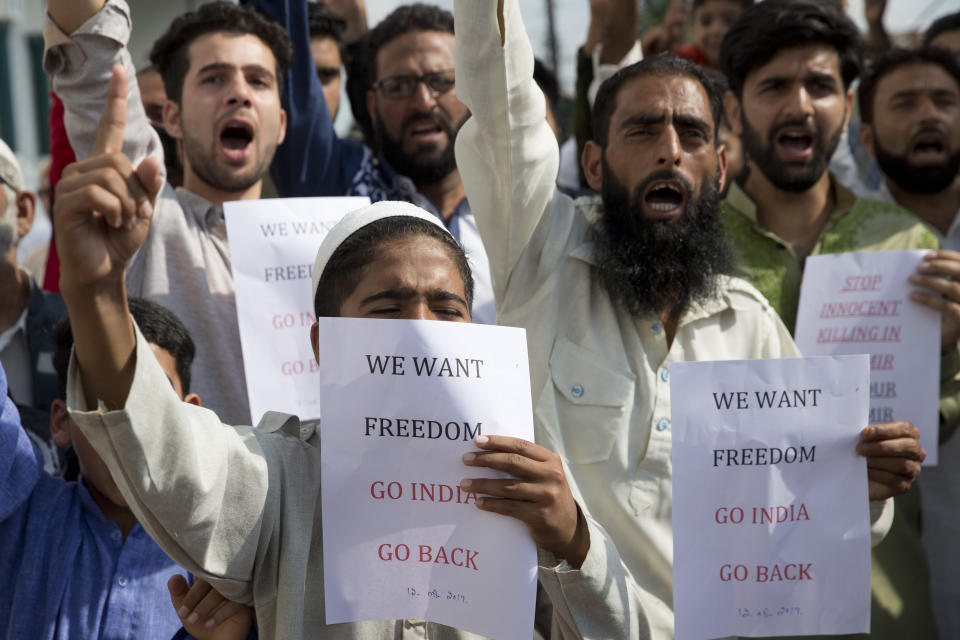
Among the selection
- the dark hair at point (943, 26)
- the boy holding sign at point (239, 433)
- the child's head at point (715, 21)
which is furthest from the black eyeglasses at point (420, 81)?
the dark hair at point (943, 26)

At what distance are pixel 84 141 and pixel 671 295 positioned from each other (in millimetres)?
2019

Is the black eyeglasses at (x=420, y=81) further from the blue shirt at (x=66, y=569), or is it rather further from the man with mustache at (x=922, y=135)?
the blue shirt at (x=66, y=569)

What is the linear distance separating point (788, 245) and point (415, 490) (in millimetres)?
2380

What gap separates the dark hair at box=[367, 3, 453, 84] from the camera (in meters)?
4.64

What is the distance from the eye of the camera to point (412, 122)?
4.47 metres

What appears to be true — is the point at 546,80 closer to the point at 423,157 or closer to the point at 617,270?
the point at 423,157

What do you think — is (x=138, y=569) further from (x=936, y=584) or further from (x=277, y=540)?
(x=936, y=584)

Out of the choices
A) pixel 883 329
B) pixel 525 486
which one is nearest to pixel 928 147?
pixel 883 329

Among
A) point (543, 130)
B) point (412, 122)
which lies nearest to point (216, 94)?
point (412, 122)

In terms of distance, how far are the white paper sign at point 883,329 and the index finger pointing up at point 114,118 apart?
96.8 inches

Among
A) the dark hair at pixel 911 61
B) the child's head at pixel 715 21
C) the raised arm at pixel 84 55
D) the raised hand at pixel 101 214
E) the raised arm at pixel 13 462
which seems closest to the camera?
the raised hand at pixel 101 214

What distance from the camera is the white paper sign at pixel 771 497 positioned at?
8.34 feet

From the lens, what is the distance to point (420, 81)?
14.8 ft

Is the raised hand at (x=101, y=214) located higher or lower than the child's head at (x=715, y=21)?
lower
